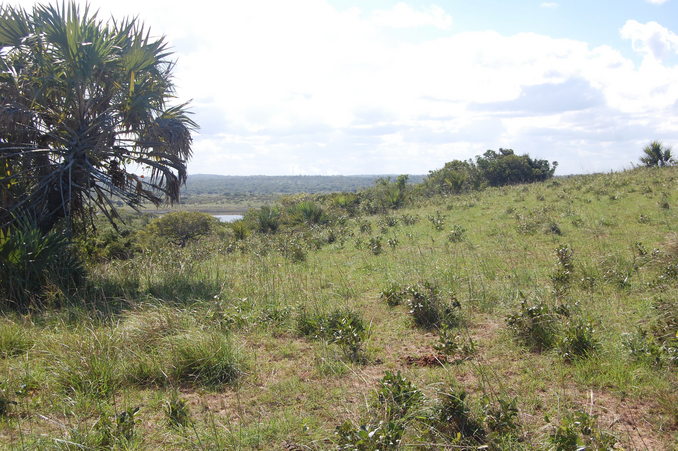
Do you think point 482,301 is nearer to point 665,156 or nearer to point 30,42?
point 30,42

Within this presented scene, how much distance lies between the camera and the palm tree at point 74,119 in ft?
24.7

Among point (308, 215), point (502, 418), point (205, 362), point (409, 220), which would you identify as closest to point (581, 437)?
point (502, 418)

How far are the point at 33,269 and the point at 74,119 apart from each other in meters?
3.11

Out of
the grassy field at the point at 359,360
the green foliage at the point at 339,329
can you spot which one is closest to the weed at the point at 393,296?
the grassy field at the point at 359,360

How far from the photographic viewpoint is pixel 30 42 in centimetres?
799

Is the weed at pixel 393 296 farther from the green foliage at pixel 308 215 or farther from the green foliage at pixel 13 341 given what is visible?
the green foliage at pixel 308 215

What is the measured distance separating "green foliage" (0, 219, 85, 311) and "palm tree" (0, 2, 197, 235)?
0.87m

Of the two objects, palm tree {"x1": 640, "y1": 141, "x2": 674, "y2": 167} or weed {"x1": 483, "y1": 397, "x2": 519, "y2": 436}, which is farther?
palm tree {"x1": 640, "y1": 141, "x2": 674, "y2": 167}

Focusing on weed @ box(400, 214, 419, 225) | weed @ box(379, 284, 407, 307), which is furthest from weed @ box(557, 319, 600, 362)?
weed @ box(400, 214, 419, 225)

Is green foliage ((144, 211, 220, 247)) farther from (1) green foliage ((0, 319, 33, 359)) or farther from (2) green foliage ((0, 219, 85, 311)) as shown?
(1) green foliage ((0, 319, 33, 359))

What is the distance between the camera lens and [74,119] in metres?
8.10

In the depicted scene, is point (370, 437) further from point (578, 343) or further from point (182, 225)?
point (182, 225)

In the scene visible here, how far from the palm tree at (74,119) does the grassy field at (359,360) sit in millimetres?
1395

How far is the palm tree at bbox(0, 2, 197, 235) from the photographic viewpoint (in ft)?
24.7
